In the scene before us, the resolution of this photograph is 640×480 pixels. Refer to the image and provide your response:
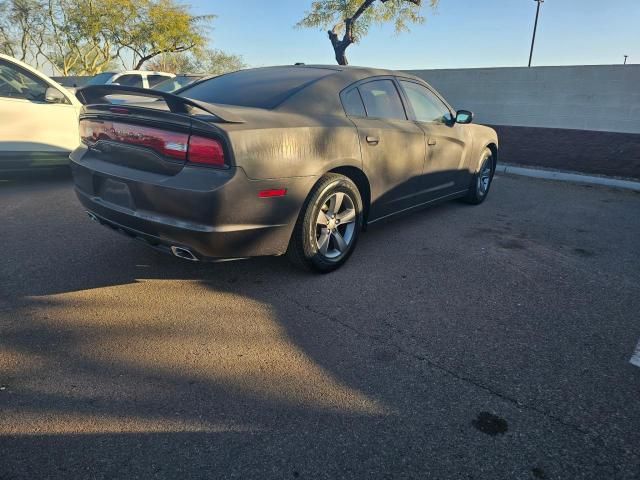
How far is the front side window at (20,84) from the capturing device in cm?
573

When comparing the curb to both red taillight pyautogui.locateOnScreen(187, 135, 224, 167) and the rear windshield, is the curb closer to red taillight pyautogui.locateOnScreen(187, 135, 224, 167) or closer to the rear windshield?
the rear windshield

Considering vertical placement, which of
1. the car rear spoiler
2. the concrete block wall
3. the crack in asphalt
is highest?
the concrete block wall

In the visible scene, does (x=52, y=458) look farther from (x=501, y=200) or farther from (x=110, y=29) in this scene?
(x=110, y=29)

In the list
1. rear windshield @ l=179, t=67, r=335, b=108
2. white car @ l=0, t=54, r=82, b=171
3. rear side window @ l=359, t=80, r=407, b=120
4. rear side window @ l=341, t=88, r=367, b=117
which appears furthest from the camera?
white car @ l=0, t=54, r=82, b=171

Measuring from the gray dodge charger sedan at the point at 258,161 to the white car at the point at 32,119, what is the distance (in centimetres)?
309

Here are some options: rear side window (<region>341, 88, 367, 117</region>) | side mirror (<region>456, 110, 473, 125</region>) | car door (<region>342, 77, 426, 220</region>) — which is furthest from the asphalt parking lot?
side mirror (<region>456, 110, 473, 125</region>)

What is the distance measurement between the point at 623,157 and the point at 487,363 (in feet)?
Answer: 28.1

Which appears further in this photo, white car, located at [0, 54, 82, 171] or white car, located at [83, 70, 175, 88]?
white car, located at [83, 70, 175, 88]

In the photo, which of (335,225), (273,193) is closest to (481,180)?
(335,225)

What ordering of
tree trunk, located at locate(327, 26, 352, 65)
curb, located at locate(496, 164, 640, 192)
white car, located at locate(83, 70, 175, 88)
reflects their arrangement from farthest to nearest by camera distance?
tree trunk, located at locate(327, 26, 352, 65), white car, located at locate(83, 70, 175, 88), curb, located at locate(496, 164, 640, 192)

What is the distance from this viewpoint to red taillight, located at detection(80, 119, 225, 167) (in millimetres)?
2666

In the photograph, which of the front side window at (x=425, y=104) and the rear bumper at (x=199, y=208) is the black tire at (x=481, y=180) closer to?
the front side window at (x=425, y=104)

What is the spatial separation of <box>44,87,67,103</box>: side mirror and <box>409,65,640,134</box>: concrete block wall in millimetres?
10252

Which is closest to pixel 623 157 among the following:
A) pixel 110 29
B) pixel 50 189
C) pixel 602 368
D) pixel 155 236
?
pixel 602 368
